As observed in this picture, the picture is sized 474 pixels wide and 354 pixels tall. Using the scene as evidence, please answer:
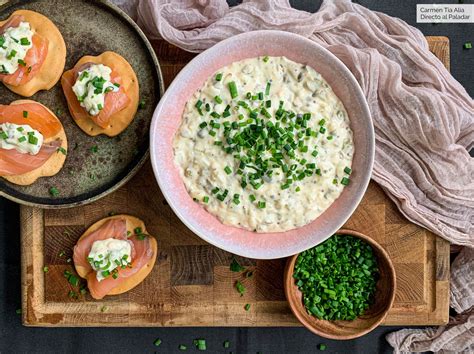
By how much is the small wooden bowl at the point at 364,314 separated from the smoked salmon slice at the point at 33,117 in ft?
4.29

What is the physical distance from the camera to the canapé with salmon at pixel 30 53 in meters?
2.53

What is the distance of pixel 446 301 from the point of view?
2904 mm

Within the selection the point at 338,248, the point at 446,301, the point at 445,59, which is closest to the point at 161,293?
the point at 338,248

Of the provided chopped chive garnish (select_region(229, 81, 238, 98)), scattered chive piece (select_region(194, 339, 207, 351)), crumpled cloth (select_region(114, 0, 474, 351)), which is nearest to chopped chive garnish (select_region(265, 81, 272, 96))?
chopped chive garnish (select_region(229, 81, 238, 98))

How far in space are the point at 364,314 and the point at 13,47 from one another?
213cm

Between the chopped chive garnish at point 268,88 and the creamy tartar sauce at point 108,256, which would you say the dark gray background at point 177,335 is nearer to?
the creamy tartar sauce at point 108,256

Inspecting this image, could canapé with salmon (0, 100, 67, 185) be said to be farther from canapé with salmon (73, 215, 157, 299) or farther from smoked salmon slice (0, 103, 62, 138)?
canapé with salmon (73, 215, 157, 299)

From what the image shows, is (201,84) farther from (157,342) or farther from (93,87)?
(157,342)

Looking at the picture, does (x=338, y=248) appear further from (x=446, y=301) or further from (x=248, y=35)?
(x=248, y=35)

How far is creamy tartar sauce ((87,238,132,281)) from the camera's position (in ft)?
8.79

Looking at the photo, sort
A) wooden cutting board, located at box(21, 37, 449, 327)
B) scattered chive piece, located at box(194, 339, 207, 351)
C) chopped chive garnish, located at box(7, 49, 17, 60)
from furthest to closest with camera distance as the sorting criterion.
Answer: scattered chive piece, located at box(194, 339, 207, 351) → wooden cutting board, located at box(21, 37, 449, 327) → chopped chive garnish, located at box(7, 49, 17, 60)

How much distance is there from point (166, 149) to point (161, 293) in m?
0.83

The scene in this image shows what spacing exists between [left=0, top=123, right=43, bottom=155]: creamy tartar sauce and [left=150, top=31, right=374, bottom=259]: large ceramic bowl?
560 millimetres

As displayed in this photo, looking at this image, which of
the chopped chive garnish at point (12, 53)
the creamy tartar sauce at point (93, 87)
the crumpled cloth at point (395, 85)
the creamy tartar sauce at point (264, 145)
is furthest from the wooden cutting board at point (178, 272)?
the chopped chive garnish at point (12, 53)
